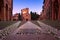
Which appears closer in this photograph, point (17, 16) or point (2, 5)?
point (2, 5)

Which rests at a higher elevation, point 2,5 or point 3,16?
point 2,5

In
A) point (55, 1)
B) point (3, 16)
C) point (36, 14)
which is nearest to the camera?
point (55, 1)

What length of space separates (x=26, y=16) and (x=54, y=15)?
30266 millimetres

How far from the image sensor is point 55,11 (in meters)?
20.3

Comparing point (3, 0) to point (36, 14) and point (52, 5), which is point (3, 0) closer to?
point (52, 5)

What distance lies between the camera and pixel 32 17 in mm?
48125

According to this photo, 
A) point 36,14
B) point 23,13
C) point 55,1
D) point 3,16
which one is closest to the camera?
point 55,1

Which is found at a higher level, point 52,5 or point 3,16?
point 52,5

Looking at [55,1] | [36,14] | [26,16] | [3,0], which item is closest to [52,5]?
[55,1]

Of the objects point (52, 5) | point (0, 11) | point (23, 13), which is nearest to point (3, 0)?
point (0, 11)

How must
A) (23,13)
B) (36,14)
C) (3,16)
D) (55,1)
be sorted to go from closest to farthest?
1. (55,1)
2. (3,16)
3. (36,14)
4. (23,13)

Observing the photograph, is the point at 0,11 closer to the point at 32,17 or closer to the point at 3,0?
the point at 3,0

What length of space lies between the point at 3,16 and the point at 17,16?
2717 centimetres

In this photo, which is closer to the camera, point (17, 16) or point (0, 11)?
point (0, 11)
